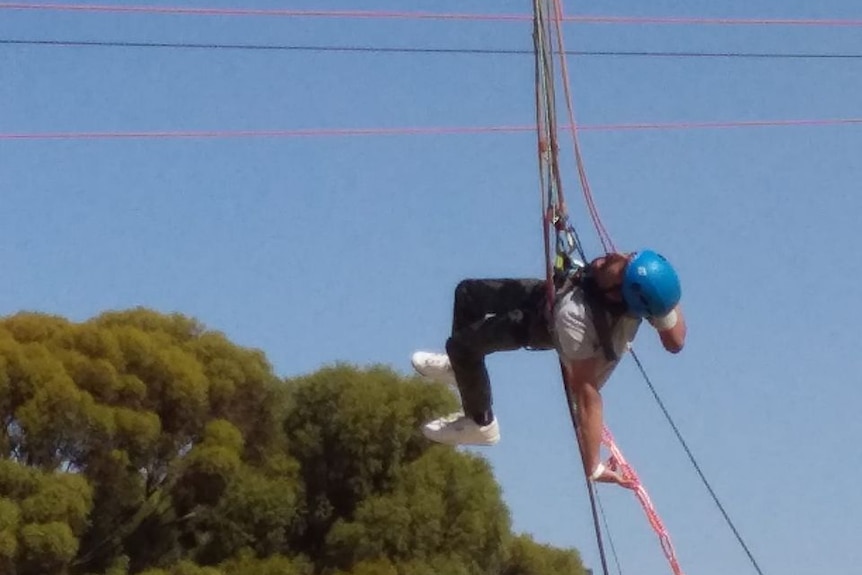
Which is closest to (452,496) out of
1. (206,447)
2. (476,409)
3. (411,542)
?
(411,542)

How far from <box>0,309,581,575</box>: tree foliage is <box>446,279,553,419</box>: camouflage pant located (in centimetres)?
1843

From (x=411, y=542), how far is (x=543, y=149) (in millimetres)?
21321

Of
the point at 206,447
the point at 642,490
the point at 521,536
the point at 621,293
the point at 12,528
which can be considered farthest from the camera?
the point at 521,536

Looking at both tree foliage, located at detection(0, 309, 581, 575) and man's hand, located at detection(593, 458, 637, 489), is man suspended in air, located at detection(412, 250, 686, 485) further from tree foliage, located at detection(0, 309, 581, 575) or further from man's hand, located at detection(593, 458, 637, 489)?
tree foliage, located at detection(0, 309, 581, 575)

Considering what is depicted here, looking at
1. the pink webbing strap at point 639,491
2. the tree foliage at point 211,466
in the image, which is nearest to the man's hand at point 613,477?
the pink webbing strap at point 639,491

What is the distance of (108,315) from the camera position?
29594 millimetres

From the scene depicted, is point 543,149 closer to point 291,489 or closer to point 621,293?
point 621,293

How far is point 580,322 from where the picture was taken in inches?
289

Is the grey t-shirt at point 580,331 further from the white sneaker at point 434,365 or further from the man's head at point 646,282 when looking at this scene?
the white sneaker at point 434,365

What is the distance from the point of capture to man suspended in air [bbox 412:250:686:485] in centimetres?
718

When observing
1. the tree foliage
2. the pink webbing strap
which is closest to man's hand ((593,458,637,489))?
the pink webbing strap

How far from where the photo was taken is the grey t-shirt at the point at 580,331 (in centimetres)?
733

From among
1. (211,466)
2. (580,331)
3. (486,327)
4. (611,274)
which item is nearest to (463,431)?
(486,327)

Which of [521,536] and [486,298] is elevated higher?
[486,298]
